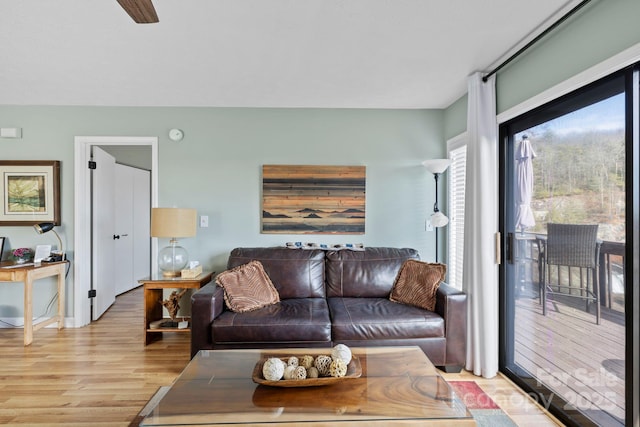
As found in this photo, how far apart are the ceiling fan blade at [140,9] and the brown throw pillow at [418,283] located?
8.51ft

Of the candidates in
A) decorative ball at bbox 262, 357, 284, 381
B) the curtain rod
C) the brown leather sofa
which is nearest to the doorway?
the brown leather sofa

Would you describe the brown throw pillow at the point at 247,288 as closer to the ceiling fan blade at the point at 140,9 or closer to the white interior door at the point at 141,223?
the ceiling fan blade at the point at 140,9

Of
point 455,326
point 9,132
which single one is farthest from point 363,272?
point 9,132

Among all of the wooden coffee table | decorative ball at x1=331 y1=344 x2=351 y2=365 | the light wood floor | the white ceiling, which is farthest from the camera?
the light wood floor

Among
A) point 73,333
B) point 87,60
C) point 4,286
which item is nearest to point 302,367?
point 87,60

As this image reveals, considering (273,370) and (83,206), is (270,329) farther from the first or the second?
(83,206)

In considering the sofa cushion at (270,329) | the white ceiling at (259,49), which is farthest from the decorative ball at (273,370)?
the white ceiling at (259,49)

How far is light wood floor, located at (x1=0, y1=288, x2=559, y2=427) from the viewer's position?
2070 millimetres

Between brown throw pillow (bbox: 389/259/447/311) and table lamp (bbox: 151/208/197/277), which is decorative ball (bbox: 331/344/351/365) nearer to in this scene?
brown throw pillow (bbox: 389/259/447/311)

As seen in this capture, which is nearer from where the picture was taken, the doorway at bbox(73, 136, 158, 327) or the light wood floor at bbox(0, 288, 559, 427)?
the light wood floor at bbox(0, 288, 559, 427)

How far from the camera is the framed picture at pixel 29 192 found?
11.6 feet

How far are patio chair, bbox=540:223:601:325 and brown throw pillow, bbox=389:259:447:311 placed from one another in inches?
28.7

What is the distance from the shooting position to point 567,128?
206 centimetres

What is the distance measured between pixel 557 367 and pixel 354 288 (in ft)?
5.33
